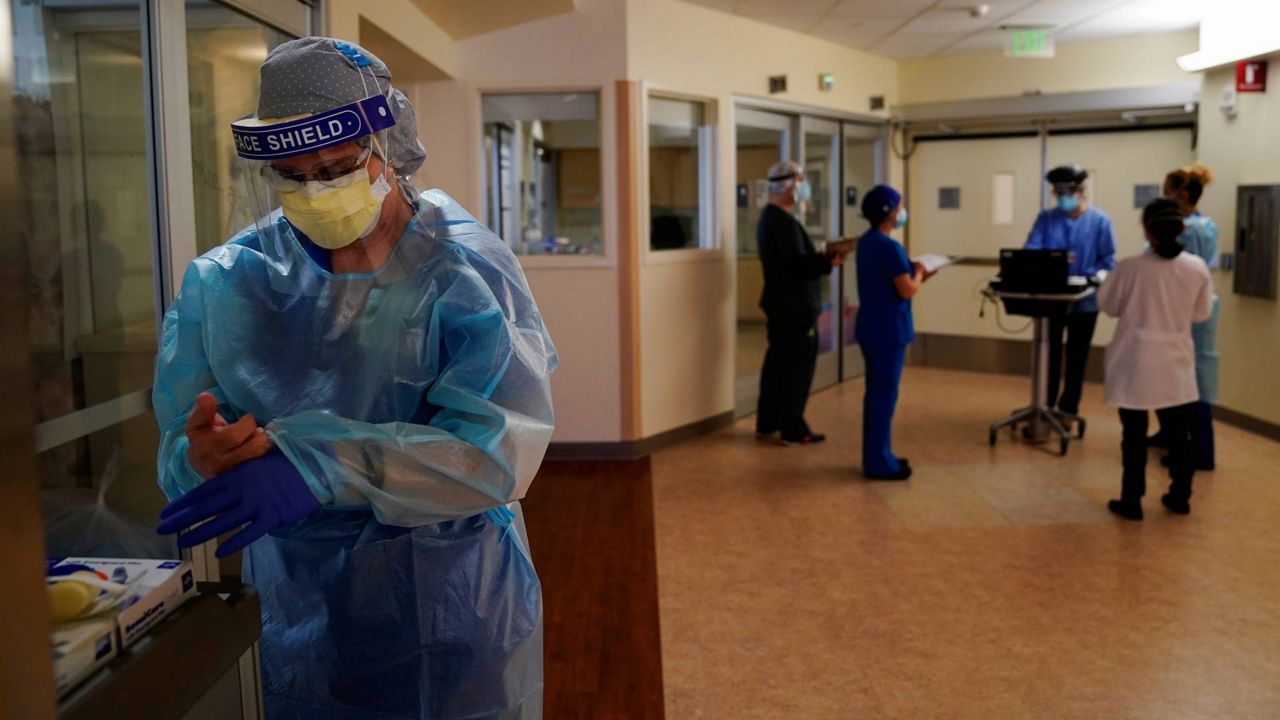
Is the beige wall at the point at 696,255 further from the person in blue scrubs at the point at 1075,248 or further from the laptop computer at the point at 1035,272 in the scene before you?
the person in blue scrubs at the point at 1075,248

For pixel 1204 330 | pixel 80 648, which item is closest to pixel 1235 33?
pixel 1204 330

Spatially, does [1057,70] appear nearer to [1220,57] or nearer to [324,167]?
[1220,57]

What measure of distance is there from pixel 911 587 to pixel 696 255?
298 cm

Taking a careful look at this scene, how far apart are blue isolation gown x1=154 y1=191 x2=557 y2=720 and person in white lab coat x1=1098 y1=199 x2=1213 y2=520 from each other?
12.8ft

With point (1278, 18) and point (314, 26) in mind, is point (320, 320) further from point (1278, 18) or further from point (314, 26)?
point (1278, 18)

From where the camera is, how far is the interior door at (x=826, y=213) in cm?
801

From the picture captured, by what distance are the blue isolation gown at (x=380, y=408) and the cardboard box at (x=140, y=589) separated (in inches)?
8.1

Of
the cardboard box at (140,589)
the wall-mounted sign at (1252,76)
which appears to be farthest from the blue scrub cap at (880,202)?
the cardboard box at (140,589)

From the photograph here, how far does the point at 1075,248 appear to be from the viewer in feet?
22.0

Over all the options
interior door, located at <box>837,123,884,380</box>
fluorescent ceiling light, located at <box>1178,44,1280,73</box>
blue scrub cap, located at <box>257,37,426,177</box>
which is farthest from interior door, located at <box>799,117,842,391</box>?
blue scrub cap, located at <box>257,37,426,177</box>

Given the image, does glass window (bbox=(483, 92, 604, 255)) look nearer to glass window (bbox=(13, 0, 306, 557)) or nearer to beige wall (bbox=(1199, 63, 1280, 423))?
glass window (bbox=(13, 0, 306, 557))

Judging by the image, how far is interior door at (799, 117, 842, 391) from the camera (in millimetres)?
8008

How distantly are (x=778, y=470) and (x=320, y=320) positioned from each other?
15.1 feet

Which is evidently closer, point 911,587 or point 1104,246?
point 911,587
